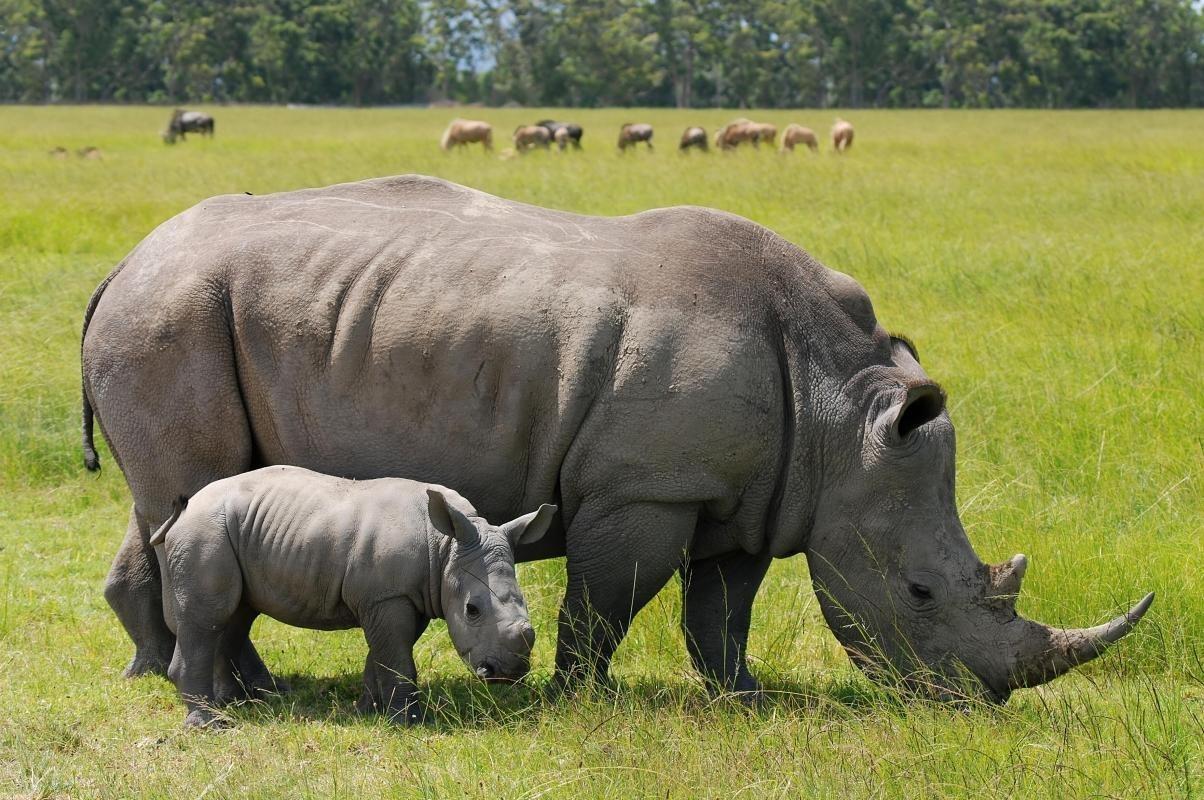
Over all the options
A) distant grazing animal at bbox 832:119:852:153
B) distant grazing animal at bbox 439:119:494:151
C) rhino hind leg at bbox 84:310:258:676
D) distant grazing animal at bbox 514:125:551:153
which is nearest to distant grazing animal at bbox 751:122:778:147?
distant grazing animal at bbox 832:119:852:153

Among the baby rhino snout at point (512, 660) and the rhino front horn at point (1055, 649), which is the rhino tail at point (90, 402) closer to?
the baby rhino snout at point (512, 660)

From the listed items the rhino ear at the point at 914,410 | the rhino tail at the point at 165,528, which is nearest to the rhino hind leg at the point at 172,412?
the rhino tail at the point at 165,528

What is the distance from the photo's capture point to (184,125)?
43594mm

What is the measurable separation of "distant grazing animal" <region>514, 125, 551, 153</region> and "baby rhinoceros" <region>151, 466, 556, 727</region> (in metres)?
34.6

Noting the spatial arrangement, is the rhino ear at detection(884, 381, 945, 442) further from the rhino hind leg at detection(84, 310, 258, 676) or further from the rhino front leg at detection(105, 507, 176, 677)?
the rhino front leg at detection(105, 507, 176, 677)

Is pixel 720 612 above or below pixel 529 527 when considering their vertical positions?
below

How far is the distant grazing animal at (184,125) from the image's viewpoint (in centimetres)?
4216

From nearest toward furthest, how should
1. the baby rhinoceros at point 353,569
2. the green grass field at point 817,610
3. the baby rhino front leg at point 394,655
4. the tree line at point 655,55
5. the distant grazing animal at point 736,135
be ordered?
the green grass field at point 817,610
the baby rhinoceros at point 353,569
the baby rhino front leg at point 394,655
the distant grazing animal at point 736,135
the tree line at point 655,55

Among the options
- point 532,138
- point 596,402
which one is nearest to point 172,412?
point 596,402

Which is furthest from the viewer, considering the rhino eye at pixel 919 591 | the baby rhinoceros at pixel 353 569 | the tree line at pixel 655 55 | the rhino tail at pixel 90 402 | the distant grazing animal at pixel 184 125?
the tree line at pixel 655 55

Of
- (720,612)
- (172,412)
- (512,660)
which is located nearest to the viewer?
(512,660)

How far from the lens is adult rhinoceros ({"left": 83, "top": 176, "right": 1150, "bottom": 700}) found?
551 centimetres

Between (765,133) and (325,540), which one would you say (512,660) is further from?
(765,133)

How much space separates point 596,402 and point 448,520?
0.68 m
